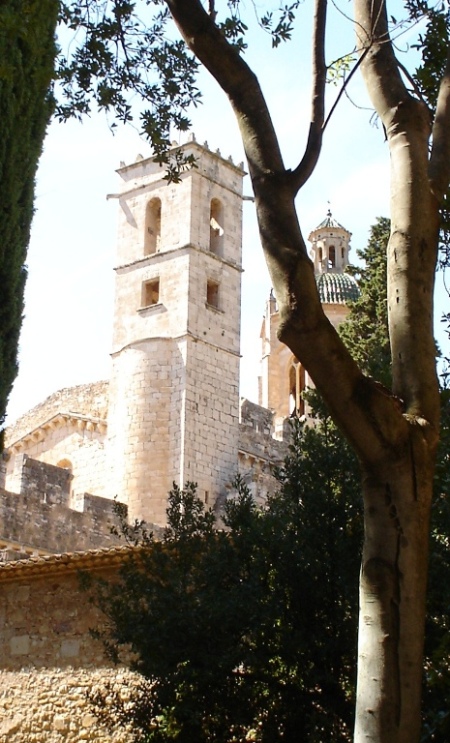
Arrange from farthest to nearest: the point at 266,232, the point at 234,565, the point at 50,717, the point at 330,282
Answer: the point at 330,282 < the point at 50,717 < the point at 234,565 < the point at 266,232

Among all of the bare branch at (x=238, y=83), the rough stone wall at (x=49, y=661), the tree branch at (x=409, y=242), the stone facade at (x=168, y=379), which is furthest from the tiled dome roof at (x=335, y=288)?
the bare branch at (x=238, y=83)

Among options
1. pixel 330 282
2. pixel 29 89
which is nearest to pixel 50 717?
pixel 29 89

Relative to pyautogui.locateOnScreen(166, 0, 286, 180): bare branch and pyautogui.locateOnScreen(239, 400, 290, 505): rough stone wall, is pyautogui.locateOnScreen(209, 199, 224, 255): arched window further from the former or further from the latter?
pyautogui.locateOnScreen(166, 0, 286, 180): bare branch

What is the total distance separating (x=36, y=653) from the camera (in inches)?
405

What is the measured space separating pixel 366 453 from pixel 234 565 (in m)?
2.87

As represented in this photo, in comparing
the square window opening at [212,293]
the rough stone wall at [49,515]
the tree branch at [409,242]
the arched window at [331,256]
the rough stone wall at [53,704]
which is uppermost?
the arched window at [331,256]

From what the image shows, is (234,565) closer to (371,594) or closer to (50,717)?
(371,594)

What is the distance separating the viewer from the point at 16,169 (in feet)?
30.4

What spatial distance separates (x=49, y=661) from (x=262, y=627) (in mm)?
4305

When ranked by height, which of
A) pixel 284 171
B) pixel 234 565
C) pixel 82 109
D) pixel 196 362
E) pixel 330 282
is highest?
pixel 330 282

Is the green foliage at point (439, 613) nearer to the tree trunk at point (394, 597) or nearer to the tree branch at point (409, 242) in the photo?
the tree trunk at point (394, 597)

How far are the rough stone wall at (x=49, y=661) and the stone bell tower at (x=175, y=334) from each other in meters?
11.8

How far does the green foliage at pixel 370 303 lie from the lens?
14.9 meters

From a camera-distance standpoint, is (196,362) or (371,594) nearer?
(371,594)
